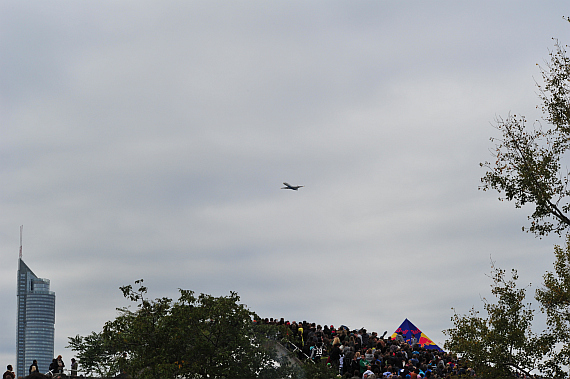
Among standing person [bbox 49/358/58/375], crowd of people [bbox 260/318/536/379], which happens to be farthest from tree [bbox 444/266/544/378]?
standing person [bbox 49/358/58/375]

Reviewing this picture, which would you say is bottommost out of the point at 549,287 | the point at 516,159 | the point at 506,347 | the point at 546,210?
the point at 506,347

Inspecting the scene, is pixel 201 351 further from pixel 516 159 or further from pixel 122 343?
pixel 516 159

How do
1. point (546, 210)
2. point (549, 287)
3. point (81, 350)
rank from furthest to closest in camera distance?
point (81, 350) → point (549, 287) → point (546, 210)

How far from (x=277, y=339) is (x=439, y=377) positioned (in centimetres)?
899

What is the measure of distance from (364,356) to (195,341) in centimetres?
1032

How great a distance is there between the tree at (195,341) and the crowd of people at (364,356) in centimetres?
289

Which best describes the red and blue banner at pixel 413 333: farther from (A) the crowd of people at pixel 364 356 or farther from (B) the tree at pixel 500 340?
(B) the tree at pixel 500 340

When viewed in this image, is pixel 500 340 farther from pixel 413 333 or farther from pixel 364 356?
pixel 413 333

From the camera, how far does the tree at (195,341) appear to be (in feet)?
A: 95.3

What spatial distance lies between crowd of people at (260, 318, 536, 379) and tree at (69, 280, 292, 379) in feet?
9.47

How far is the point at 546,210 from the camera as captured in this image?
22828 mm

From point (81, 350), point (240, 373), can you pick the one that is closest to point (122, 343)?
point (240, 373)

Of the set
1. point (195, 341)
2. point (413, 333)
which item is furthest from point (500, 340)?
point (413, 333)

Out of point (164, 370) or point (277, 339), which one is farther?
point (277, 339)
